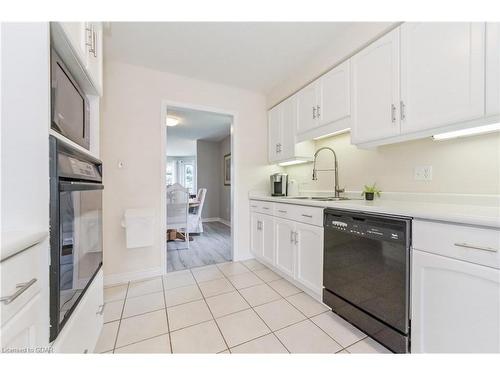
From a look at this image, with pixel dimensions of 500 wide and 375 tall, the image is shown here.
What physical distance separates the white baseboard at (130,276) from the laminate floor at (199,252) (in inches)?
6.8

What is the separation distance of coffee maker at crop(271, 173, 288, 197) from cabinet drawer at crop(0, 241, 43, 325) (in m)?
2.30

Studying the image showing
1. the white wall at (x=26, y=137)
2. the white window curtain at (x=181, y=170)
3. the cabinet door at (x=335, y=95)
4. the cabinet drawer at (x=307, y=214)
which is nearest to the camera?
the white wall at (x=26, y=137)

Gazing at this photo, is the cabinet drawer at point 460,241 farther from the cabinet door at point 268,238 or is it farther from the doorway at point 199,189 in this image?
the doorway at point 199,189

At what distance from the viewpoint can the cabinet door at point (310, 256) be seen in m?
1.66

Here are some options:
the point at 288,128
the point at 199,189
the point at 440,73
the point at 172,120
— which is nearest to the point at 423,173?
the point at 440,73

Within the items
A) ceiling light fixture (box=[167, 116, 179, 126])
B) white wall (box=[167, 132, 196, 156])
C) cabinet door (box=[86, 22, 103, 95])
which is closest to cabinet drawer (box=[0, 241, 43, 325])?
cabinet door (box=[86, 22, 103, 95])

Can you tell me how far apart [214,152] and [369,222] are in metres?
5.35

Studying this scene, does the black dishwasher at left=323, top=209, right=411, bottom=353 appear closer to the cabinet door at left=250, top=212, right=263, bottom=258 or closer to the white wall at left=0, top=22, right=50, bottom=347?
the cabinet door at left=250, top=212, right=263, bottom=258

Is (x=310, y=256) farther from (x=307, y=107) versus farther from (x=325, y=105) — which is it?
(x=307, y=107)

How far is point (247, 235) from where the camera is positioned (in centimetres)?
280

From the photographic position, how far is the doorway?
2.81 meters

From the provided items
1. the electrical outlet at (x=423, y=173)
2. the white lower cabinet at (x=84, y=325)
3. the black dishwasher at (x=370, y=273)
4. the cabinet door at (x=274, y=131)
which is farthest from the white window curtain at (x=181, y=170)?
the electrical outlet at (x=423, y=173)
